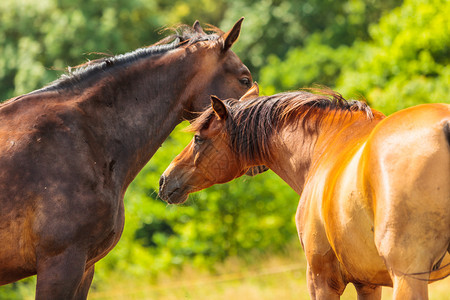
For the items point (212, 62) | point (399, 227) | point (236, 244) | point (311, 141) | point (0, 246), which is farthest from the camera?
point (236, 244)

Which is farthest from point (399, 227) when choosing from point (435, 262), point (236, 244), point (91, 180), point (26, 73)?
point (26, 73)

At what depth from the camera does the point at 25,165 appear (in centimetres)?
415

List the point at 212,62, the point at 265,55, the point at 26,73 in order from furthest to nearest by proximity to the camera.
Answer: the point at 265,55, the point at 26,73, the point at 212,62

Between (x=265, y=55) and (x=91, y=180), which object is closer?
(x=91, y=180)

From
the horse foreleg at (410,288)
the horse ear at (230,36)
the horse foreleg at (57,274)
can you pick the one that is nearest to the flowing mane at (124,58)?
the horse ear at (230,36)

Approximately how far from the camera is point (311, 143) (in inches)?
178

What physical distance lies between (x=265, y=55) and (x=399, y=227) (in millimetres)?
24561

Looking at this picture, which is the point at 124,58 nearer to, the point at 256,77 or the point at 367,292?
the point at 367,292

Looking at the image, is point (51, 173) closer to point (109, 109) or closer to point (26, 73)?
point (109, 109)

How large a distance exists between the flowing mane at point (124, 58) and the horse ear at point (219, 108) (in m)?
0.78

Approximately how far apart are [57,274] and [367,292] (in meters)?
2.08

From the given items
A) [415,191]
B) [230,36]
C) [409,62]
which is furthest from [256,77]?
[415,191]

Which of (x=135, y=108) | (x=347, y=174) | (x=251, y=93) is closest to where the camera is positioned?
(x=347, y=174)

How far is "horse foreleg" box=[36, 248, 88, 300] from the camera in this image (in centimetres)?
411
